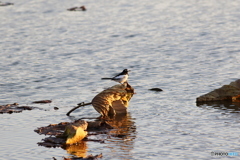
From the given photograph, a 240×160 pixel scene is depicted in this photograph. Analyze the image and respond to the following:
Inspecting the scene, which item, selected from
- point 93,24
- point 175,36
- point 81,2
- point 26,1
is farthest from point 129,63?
point 26,1

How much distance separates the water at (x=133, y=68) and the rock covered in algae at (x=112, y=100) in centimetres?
53

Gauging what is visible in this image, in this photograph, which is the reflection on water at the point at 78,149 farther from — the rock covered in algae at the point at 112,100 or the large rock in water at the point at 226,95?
the large rock in water at the point at 226,95

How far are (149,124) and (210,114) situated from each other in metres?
2.50

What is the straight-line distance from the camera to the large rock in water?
61.1ft

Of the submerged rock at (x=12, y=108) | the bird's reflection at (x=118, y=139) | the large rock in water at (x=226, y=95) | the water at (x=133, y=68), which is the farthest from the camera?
the large rock in water at (x=226, y=95)

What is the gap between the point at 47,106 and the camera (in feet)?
61.0

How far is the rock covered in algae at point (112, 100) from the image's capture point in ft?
54.5

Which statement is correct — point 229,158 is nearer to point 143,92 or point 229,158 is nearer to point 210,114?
point 210,114

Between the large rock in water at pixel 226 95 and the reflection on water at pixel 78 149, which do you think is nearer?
the reflection on water at pixel 78 149

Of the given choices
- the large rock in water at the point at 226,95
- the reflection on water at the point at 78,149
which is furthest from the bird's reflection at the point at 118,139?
the large rock in water at the point at 226,95

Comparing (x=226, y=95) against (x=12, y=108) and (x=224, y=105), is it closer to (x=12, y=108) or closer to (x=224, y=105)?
(x=224, y=105)

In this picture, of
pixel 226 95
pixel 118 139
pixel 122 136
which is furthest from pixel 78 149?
pixel 226 95

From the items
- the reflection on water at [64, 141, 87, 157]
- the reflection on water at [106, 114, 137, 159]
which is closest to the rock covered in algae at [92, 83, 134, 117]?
the reflection on water at [106, 114, 137, 159]

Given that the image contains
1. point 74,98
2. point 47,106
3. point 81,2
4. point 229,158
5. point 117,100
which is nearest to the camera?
point 229,158
